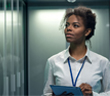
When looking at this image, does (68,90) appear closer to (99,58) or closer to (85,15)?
(99,58)

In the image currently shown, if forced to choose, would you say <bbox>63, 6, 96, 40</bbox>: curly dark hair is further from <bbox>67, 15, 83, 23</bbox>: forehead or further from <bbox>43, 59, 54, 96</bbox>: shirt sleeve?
<bbox>43, 59, 54, 96</bbox>: shirt sleeve

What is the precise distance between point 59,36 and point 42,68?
0.42 meters

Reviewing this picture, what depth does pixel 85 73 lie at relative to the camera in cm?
95

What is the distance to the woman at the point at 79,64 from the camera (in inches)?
36.7

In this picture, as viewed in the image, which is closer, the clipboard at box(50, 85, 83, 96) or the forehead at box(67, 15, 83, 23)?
the clipboard at box(50, 85, 83, 96)

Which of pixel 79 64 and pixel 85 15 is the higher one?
pixel 85 15

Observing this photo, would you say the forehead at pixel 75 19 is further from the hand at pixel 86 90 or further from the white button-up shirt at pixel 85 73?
the hand at pixel 86 90

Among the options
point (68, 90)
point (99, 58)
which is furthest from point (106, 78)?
point (68, 90)

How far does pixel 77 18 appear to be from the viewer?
0.93 metres

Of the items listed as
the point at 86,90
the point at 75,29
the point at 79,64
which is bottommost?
the point at 86,90

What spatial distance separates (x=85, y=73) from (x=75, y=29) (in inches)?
7.8

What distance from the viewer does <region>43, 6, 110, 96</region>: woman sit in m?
0.93

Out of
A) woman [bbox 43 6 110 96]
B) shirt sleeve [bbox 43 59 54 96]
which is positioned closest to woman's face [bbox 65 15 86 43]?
woman [bbox 43 6 110 96]

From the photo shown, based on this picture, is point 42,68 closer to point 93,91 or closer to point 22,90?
point 22,90
